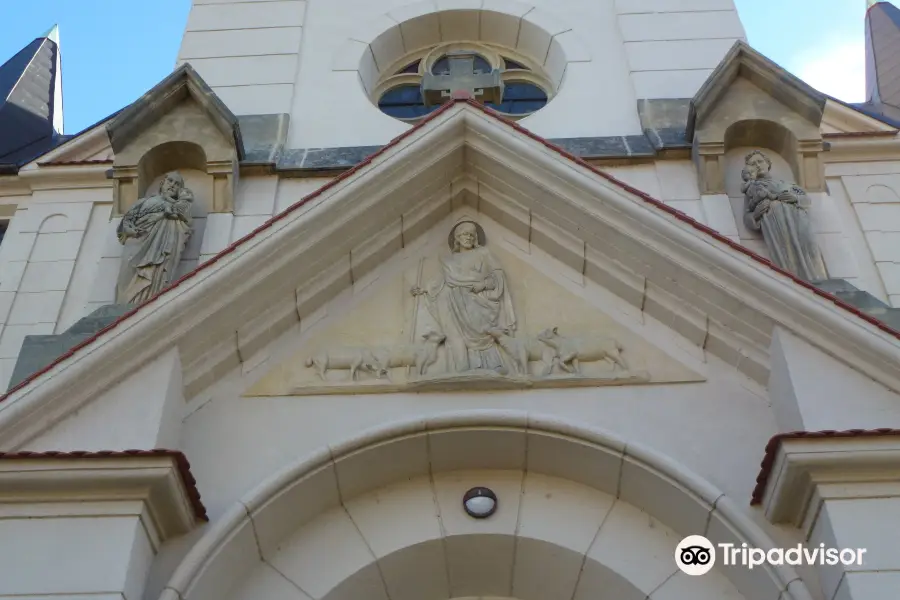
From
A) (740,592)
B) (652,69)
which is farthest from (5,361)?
A: (652,69)

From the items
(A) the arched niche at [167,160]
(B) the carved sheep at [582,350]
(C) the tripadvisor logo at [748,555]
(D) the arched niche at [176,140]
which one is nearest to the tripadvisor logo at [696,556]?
(C) the tripadvisor logo at [748,555]

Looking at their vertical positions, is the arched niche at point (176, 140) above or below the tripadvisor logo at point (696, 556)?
above

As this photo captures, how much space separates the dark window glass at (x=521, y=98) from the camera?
12938mm

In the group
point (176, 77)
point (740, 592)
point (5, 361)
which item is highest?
point (176, 77)

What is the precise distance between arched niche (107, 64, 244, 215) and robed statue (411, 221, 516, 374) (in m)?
2.45

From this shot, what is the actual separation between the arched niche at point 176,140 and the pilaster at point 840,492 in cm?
580

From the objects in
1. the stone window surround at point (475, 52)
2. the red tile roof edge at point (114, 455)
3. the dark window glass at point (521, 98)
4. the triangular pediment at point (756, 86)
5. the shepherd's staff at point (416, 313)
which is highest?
the stone window surround at point (475, 52)

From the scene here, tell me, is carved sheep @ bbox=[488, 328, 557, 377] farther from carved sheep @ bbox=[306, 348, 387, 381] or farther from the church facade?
carved sheep @ bbox=[306, 348, 387, 381]

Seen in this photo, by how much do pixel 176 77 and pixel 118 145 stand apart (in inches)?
36.1

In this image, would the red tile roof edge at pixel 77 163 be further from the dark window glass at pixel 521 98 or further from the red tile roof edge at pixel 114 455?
the red tile roof edge at pixel 114 455

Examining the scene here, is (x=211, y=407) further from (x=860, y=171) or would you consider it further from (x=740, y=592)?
(x=860, y=171)

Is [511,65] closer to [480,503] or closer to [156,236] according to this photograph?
[156,236]

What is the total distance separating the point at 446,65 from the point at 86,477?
8162 mm

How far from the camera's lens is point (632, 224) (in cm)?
866
